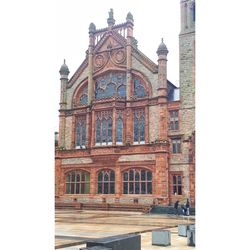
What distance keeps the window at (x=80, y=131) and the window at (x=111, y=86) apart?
245 centimetres

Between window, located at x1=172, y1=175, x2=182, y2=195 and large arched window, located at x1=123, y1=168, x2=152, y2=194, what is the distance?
73.0 inches

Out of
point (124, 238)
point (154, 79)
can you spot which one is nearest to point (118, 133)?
point (154, 79)

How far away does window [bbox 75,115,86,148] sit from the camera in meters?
34.2

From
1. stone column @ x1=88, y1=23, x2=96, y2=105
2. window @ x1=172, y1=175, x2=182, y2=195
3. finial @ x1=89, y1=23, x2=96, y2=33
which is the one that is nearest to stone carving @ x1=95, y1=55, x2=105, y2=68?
stone column @ x1=88, y1=23, x2=96, y2=105

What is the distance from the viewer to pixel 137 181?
3072cm

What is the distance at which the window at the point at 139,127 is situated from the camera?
31.4m

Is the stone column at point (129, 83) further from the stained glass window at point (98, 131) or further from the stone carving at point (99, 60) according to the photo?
the stone carving at point (99, 60)

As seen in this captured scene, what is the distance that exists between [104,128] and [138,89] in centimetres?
434

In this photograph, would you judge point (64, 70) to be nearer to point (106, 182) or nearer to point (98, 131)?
point (98, 131)

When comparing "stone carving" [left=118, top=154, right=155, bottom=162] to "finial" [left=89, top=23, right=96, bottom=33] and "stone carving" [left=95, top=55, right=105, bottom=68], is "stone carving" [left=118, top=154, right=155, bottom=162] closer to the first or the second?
"stone carving" [left=95, top=55, right=105, bottom=68]

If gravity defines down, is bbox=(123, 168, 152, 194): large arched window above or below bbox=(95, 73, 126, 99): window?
below

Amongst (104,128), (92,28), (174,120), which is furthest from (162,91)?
(92,28)

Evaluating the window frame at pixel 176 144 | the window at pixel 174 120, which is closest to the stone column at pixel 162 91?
the window at pixel 174 120
